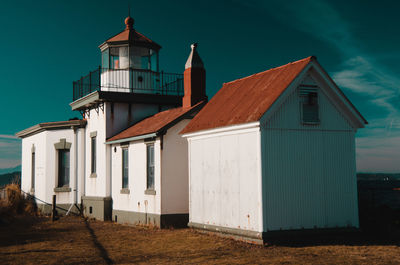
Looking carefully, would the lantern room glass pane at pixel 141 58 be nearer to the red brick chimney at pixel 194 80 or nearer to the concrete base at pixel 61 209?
the red brick chimney at pixel 194 80

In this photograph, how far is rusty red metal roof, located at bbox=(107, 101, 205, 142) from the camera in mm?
16438

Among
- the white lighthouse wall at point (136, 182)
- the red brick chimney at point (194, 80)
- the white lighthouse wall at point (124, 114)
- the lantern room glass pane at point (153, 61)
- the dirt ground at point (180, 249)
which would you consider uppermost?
the lantern room glass pane at point (153, 61)

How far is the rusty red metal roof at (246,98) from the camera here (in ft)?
41.1

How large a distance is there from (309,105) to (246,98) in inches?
79.9

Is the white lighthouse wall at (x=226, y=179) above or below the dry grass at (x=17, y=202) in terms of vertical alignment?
above

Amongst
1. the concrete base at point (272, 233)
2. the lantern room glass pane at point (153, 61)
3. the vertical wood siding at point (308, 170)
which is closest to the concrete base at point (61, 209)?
the lantern room glass pane at point (153, 61)

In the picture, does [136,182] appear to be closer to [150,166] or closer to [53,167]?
[150,166]

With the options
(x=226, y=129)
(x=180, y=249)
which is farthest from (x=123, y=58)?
(x=180, y=249)

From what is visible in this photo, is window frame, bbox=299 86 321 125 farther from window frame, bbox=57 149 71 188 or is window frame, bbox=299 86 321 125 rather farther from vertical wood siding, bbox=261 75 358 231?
window frame, bbox=57 149 71 188

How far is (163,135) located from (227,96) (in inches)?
101

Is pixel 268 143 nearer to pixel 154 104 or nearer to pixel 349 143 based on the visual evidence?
pixel 349 143

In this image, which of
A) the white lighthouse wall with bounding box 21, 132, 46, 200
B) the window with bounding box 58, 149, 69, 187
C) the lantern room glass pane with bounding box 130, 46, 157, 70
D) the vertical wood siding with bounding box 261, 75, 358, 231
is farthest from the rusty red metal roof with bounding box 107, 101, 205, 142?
the white lighthouse wall with bounding box 21, 132, 46, 200

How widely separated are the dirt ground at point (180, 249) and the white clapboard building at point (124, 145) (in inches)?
81.7

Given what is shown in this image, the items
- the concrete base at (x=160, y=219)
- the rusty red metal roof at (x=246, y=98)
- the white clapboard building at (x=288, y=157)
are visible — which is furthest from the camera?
the concrete base at (x=160, y=219)
